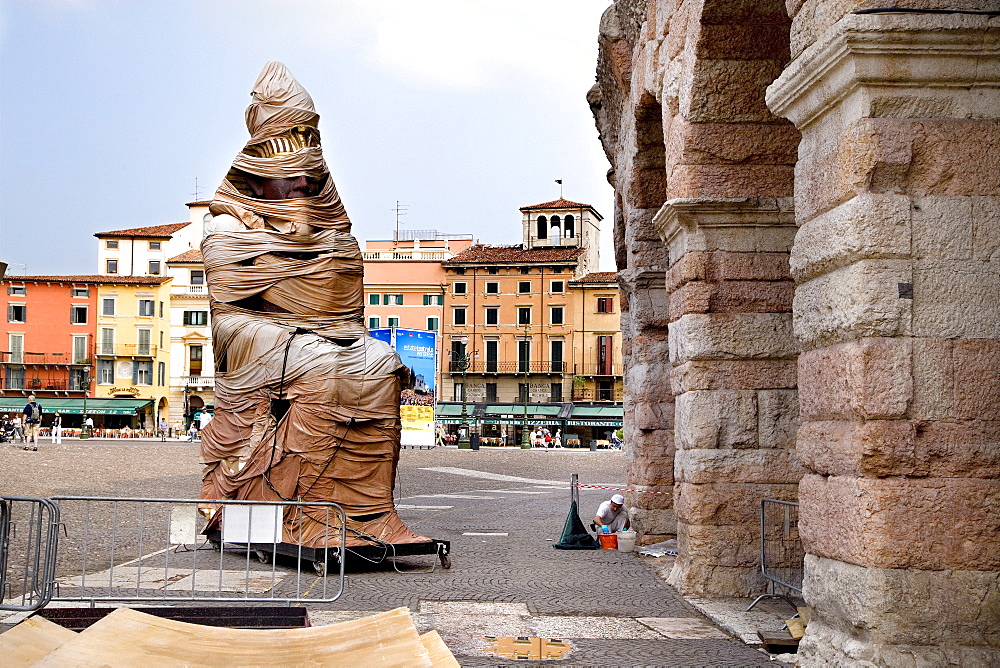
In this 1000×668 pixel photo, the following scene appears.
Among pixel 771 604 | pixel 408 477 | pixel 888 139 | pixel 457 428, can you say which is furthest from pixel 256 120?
pixel 457 428

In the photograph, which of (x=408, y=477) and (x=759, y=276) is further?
(x=408, y=477)

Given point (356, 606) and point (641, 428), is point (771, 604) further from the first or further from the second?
point (641, 428)

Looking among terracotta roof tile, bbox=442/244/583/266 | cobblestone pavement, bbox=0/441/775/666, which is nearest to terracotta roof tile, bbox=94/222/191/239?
terracotta roof tile, bbox=442/244/583/266

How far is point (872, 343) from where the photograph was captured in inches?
196

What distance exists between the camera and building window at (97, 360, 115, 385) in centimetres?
6856

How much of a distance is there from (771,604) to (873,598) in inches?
137

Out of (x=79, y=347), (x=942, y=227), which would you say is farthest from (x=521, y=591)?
(x=79, y=347)

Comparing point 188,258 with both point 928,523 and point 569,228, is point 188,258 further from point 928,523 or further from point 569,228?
point 928,523

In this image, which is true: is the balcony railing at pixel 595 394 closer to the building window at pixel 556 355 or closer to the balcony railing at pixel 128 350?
the building window at pixel 556 355

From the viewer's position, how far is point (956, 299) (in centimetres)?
502

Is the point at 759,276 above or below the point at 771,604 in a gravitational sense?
above

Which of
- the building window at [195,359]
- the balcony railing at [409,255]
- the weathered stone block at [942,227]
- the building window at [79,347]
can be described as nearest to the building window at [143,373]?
the building window at [195,359]

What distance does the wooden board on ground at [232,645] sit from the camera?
4.30m

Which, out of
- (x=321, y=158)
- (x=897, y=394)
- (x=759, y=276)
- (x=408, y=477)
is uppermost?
(x=321, y=158)
